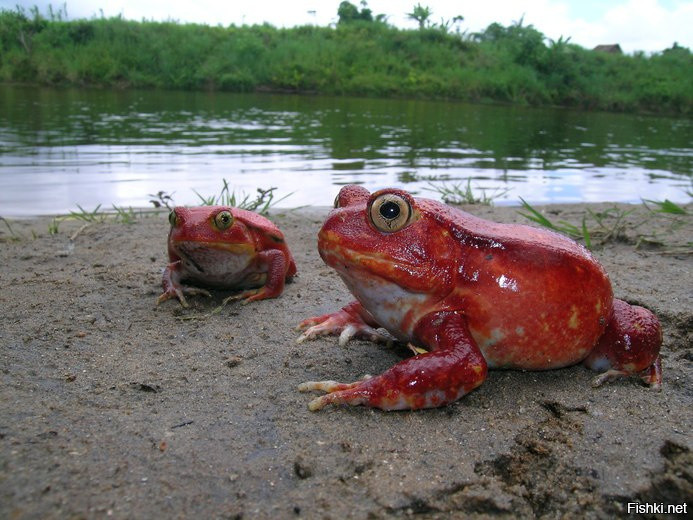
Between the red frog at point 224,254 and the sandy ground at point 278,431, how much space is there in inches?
15.7

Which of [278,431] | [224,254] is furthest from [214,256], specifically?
[278,431]

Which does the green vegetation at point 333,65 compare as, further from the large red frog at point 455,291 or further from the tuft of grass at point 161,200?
the large red frog at point 455,291

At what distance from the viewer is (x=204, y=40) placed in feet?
107

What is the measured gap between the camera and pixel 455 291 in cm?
207

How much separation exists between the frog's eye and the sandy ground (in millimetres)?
575

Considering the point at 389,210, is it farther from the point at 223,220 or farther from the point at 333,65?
the point at 333,65

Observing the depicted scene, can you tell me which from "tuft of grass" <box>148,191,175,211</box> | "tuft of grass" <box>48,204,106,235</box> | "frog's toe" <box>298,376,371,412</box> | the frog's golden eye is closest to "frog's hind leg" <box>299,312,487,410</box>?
"frog's toe" <box>298,376,371,412</box>

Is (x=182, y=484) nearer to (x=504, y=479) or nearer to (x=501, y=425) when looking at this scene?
(x=504, y=479)

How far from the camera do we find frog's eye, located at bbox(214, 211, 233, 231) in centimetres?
322

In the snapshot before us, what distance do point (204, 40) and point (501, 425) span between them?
3491 centimetres

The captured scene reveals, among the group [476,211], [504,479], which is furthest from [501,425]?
[476,211]

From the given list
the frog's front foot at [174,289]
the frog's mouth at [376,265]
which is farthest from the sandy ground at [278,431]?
the frog's mouth at [376,265]

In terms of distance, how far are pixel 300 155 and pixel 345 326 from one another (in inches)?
302

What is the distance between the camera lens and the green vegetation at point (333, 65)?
92.9 feet
